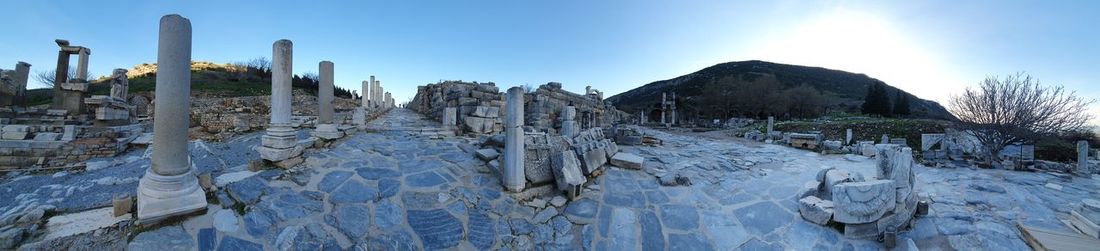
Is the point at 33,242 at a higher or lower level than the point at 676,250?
higher

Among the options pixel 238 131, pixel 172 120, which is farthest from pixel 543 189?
pixel 238 131

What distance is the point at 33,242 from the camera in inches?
111

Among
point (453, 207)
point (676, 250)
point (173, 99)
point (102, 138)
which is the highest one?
point (173, 99)

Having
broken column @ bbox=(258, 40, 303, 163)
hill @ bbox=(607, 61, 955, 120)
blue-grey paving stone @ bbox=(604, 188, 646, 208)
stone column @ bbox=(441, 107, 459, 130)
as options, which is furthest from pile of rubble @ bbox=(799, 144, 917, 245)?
hill @ bbox=(607, 61, 955, 120)

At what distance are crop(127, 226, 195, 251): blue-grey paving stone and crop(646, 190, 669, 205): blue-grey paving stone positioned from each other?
5280 millimetres

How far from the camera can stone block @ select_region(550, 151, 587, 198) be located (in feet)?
17.4

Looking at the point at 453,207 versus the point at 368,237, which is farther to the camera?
the point at 453,207

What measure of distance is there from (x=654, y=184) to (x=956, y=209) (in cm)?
438

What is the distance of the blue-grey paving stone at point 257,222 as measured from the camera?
3.48m

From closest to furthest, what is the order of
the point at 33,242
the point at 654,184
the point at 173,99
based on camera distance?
the point at 33,242
the point at 173,99
the point at 654,184

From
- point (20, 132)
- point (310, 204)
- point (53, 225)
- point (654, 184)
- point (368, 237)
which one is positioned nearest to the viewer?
point (53, 225)

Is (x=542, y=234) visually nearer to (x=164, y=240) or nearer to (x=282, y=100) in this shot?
(x=164, y=240)

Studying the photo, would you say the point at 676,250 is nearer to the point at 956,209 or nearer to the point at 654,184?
the point at 654,184

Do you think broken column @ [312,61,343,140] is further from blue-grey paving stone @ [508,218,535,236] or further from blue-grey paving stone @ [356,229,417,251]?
blue-grey paving stone @ [508,218,535,236]
